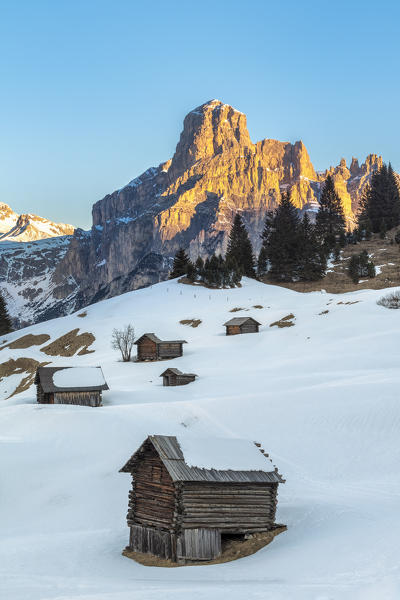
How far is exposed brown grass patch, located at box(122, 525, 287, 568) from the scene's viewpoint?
17281mm

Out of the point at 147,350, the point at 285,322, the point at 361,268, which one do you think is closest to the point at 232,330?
the point at 285,322

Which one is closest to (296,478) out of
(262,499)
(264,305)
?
(262,499)

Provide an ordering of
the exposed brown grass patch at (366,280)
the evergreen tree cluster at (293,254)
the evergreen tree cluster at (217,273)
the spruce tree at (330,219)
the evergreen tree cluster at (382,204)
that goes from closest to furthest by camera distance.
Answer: the exposed brown grass patch at (366,280) < the evergreen tree cluster at (217,273) < the evergreen tree cluster at (293,254) < the spruce tree at (330,219) < the evergreen tree cluster at (382,204)

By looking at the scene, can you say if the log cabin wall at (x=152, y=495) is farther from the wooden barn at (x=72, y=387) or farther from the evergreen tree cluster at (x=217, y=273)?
the evergreen tree cluster at (x=217, y=273)

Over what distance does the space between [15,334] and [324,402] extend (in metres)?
67.3

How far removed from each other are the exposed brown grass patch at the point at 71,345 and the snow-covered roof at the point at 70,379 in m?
22.7

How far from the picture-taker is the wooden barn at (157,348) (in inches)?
2537

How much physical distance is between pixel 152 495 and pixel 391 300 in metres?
53.3

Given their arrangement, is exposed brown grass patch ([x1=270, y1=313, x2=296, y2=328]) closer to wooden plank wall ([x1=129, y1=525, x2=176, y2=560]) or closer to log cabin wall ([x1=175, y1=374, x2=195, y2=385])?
log cabin wall ([x1=175, y1=374, x2=195, y2=385])

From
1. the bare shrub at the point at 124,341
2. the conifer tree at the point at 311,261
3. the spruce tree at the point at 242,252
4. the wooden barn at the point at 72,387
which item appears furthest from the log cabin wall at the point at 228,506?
the spruce tree at the point at 242,252

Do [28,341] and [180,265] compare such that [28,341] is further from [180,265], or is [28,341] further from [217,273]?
[180,265]

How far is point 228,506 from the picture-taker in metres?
18.4

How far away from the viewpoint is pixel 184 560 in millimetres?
17297

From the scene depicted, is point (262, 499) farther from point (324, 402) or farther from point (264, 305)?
point (264, 305)
